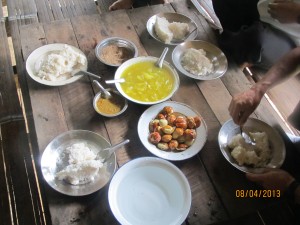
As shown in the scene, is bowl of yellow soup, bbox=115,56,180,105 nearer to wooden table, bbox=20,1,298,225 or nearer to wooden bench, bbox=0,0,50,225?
wooden table, bbox=20,1,298,225

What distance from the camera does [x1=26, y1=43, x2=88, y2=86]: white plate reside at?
1.80 m

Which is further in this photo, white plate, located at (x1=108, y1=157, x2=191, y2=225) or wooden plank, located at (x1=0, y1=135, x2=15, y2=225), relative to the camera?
wooden plank, located at (x1=0, y1=135, x2=15, y2=225)

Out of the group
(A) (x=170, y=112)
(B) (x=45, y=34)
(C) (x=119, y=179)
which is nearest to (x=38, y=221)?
(C) (x=119, y=179)

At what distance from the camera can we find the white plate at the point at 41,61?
1.80 m

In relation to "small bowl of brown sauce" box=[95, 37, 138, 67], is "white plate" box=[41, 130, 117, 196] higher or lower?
lower

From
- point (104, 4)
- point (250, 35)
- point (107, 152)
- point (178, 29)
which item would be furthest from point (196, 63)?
point (104, 4)

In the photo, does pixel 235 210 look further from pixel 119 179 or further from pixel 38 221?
pixel 38 221

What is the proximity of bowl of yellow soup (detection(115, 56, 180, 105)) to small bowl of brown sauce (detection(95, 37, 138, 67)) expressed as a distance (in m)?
0.10

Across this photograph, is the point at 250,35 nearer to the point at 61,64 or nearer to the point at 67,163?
the point at 61,64

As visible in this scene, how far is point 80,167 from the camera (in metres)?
1.45

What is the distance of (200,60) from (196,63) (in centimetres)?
4

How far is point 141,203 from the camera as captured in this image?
4.73 ft

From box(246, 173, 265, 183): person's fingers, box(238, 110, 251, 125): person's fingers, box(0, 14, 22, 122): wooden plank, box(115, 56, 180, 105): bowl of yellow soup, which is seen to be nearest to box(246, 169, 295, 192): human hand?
box(246, 173, 265, 183): person's fingers
